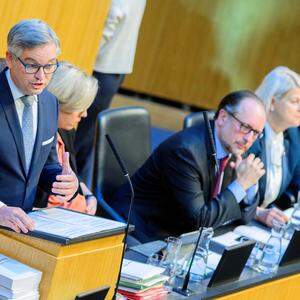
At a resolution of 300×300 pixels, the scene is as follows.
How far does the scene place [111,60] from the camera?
605 centimetres

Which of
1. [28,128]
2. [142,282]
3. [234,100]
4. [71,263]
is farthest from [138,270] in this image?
[234,100]

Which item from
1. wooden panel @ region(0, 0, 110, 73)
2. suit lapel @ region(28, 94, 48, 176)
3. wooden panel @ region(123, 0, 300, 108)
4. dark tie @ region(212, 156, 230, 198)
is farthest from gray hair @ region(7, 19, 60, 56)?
wooden panel @ region(123, 0, 300, 108)

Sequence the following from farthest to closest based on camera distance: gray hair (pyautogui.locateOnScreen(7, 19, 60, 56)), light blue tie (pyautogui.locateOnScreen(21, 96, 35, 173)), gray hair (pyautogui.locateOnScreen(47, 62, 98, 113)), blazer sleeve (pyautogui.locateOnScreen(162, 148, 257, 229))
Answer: blazer sleeve (pyautogui.locateOnScreen(162, 148, 257, 229)) → gray hair (pyautogui.locateOnScreen(47, 62, 98, 113)) → light blue tie (pyautogui.locateOnScreen(21, 96, 35, 173)) → gray hair (pyautogui.locateOnScreen(7, 19, 60, 56))

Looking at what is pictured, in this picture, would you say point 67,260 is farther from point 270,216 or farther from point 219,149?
point 270,216

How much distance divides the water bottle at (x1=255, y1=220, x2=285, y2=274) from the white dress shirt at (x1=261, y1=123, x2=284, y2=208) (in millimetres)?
1061

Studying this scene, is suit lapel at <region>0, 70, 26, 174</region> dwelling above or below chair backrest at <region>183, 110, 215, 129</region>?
above

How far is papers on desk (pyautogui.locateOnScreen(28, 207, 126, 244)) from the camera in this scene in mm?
2604

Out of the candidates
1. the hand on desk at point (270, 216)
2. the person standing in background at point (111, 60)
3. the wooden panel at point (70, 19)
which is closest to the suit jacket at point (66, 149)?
the wooden panel at point (70, 19)

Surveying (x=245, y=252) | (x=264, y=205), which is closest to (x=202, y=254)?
(x=245, y=252)

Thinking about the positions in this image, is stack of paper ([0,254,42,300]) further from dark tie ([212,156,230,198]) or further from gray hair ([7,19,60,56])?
dark tie ([212,156,230,198])

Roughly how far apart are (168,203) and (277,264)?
0.68 meters

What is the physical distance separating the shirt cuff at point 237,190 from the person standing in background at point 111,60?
1888 mm

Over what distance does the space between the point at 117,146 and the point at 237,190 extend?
0.74m

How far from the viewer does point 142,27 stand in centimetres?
912
